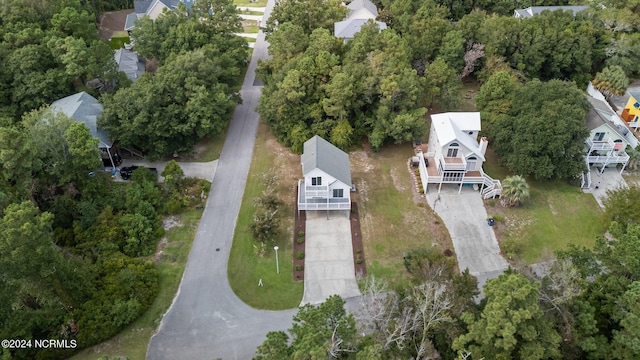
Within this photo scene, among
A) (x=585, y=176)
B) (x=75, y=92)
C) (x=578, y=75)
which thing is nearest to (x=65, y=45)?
(x=75, y=92)

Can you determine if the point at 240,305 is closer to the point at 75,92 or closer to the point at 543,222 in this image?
the point at 543,222

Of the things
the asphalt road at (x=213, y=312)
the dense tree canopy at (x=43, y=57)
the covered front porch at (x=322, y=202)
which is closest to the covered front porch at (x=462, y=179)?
the covered front porch at (x=322, y=202)

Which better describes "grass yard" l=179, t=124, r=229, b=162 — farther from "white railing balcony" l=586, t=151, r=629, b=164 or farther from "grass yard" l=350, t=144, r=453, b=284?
"white railing balcony" l=586, t=151, r=629, b=164

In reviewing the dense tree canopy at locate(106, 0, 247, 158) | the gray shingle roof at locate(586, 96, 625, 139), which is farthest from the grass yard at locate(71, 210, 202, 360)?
the gray shingle roof at locate(586, 96, 625, 139)

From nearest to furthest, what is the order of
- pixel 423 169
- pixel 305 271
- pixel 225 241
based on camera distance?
pixel 305 271 → pixel 225 241 → pixel 423 169

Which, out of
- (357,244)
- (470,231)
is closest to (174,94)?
(357,244)

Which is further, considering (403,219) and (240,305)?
(403,219)
